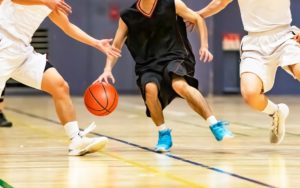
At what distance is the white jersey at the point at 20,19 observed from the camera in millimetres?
8102

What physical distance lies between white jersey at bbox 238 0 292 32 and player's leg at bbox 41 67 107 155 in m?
1.81

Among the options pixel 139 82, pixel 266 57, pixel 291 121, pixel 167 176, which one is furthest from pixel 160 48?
pixel 291 121

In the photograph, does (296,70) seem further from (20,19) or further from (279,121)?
(20,19)

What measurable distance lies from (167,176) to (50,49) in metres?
14.9

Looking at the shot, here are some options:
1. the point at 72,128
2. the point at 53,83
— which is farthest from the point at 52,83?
the point at 72,128

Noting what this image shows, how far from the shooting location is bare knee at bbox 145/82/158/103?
852 cm

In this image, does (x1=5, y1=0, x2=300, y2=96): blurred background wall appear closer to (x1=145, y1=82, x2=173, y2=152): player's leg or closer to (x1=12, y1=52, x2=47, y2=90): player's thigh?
(x1=145, y1=82, x2=173, y2=152): player's leg

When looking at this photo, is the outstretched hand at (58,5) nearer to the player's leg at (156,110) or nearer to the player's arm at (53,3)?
the player's arm at (53,3)

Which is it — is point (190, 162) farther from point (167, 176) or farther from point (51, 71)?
point (51, 71)

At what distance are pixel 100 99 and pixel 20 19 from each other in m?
1.18

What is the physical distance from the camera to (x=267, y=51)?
8.33 meters

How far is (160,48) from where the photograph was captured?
8.88 m

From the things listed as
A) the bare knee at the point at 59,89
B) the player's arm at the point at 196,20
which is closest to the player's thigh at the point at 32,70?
the bare knee at the point at 59,89

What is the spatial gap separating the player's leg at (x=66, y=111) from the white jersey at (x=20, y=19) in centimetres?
42
